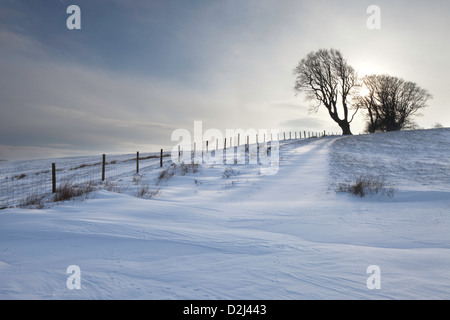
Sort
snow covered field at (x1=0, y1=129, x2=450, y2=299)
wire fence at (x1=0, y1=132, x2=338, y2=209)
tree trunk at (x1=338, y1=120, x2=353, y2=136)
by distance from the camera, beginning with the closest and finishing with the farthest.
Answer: snow covered field at (x1=0, y1=129, x2=450, y2=299) < wire fence at (x1=0, y1=132, x2=338, y2=209) < tree trunk at (x1=338, y1=120, x2=353, y2=136)

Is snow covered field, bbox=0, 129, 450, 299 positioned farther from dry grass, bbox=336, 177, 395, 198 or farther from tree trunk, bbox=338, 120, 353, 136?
tree trunk, bbox=338, 120, 353, 136

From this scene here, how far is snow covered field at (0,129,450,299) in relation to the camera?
2.31 meters

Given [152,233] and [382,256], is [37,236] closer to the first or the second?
[152,233]

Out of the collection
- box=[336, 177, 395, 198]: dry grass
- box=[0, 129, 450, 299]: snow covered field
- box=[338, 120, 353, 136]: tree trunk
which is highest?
box=[338, 120, 353, 136]: tree trunk

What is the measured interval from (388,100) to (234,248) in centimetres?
5071

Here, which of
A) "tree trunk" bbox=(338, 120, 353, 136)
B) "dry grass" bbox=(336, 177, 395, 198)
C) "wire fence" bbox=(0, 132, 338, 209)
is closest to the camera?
"dry grass" bbox=(336, 177, 395, 198)

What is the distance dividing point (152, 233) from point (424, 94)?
190 feet

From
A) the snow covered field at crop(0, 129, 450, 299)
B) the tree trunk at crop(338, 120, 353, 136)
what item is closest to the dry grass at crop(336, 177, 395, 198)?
the snow covered field at crop(0, 129, 450, 299)

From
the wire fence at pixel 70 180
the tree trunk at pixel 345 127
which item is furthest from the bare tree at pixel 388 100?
the wire fence at pixel 70 180

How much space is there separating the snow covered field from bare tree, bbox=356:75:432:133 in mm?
42864

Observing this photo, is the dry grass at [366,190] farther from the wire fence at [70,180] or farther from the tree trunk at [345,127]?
the tree trunk at [345,127]

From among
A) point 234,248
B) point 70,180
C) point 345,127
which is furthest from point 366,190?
point 345,127

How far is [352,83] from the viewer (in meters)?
37.8

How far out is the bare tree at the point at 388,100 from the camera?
137ft
